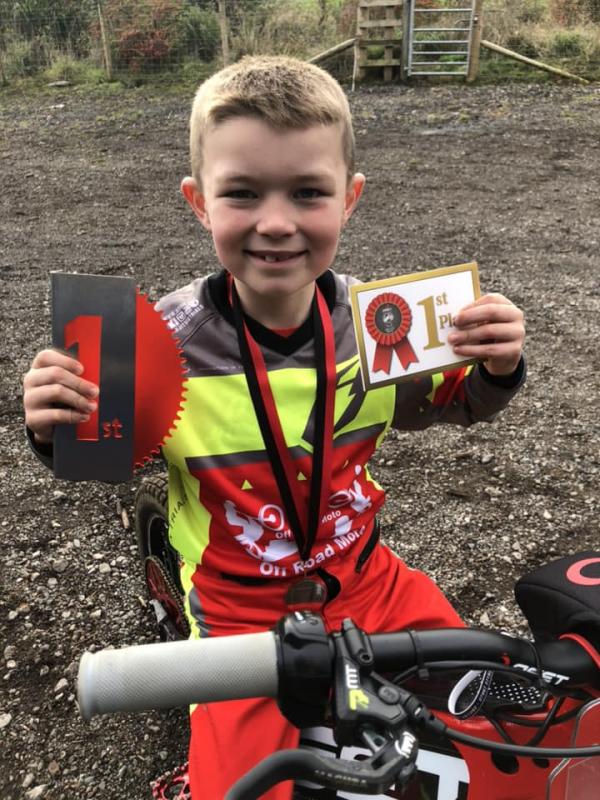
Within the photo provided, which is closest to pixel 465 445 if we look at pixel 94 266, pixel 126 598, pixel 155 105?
pixel 126 598

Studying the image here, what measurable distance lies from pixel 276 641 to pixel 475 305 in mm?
831

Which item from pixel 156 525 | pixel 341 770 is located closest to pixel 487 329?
pixel 341 770

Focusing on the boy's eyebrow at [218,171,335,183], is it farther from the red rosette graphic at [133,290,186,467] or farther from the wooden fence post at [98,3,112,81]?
the wooden fence post at [98,3,112,81]

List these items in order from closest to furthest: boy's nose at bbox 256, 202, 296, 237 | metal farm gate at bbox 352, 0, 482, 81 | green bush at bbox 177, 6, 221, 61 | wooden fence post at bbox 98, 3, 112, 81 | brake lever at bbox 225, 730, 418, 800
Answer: brake lever at bbox 225, 730, 418, 800 < boy's nose at bbox 256, 202, 296, 237 < metal farm gate at bbox 352, 0, 482, 81 < wooden fence post at bbox 98, 3, 112, 81 < green bush at bbox 177, 6, 221, 61

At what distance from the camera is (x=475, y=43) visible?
40.4 feet

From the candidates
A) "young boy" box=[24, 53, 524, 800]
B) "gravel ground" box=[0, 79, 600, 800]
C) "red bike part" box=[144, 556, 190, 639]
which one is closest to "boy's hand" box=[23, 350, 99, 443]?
"young boy" box=[24, 53, 524, 800]

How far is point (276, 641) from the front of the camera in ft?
2.71

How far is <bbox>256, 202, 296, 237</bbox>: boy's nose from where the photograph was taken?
1.38 m

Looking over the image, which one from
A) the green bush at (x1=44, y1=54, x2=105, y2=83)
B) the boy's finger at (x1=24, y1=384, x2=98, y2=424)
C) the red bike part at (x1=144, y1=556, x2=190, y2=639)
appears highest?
the boy's finger at (x1=24, y1=384, x2=98, y2=424)

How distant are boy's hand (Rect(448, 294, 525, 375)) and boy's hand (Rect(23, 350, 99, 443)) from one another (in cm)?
69

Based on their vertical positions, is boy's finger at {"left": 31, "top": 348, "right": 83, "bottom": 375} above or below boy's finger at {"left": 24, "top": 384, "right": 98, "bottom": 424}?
above

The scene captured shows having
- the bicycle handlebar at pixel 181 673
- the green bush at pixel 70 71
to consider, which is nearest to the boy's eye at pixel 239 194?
the bicycle handlebar at pixel 181 673

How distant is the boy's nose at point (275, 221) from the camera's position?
138 cm

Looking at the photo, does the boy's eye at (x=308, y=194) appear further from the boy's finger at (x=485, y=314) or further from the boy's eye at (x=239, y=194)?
the boy's finger at (x=485, y=314)
